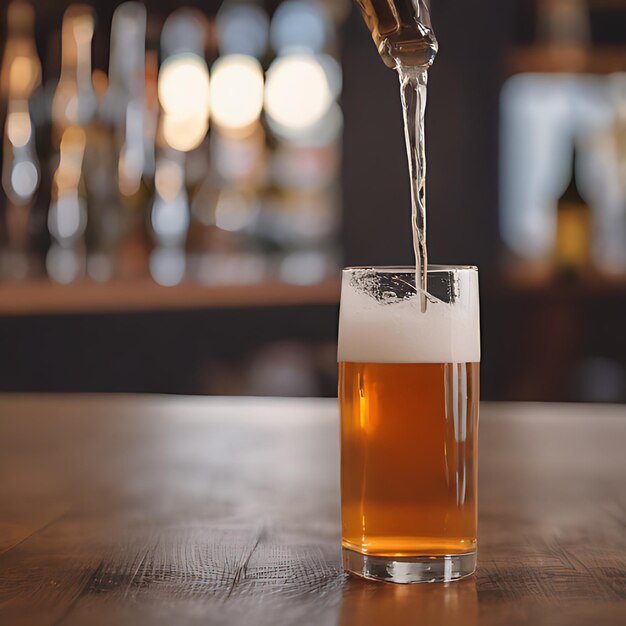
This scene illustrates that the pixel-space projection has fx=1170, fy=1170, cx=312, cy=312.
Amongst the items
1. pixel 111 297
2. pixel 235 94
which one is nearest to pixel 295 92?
pixel 235 94

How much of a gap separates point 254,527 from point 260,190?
1634mm

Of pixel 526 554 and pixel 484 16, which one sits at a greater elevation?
pixel 484 16

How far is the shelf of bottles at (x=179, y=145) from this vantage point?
7.30ft

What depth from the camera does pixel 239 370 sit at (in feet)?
8.27

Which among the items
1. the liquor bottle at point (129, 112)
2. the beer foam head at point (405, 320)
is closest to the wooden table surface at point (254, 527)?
the beer foam head at point (405, 320)

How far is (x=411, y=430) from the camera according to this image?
63 centimetres

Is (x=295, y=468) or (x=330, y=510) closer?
(x=330, y=510)

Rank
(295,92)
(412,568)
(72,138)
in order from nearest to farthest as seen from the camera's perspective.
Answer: (412,568) → (72,138) → (295,92)

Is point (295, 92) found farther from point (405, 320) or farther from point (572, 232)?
point (405, 320)

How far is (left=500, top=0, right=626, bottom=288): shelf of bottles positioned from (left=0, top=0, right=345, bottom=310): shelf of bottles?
468mm

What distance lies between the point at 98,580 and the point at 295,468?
0.45m

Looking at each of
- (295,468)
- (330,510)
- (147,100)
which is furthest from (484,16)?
(330,510)

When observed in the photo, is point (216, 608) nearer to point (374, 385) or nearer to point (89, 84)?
point (374, 385)

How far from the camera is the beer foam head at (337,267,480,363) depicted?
0.63m
